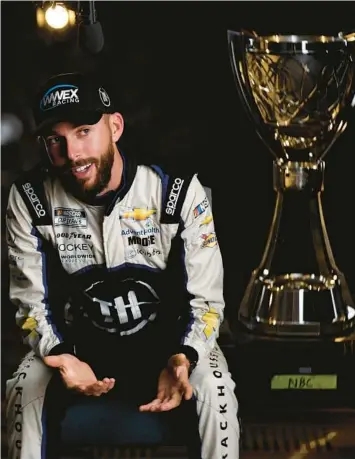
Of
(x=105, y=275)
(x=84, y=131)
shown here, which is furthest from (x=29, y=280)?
(x=84, y=131)

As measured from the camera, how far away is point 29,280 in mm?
1066

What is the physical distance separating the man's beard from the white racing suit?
12mm

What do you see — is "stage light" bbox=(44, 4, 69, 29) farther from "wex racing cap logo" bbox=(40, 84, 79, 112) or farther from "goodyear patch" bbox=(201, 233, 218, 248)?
"goodyear patch" bbox=(201, 233, 218, 248)

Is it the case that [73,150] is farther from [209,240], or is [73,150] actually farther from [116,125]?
[209,240]

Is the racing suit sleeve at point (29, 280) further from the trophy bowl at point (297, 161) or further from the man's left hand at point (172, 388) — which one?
the trophy bowl at point (297, 161)

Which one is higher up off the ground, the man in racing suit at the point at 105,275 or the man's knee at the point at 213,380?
the man in racing suit at the point at 105,275

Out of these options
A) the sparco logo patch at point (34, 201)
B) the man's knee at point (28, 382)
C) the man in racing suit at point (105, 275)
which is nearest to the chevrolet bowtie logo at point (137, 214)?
the man in racing suit at point (105, 275)

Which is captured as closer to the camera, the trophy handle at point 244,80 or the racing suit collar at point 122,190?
the trophy handle at point 244,80

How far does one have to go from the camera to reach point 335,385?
1062 mm

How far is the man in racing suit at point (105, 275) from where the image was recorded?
1028mm

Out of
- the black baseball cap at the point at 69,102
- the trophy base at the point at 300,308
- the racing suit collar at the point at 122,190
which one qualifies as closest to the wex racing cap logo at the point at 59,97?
the black baseball cap at the point at 69,102

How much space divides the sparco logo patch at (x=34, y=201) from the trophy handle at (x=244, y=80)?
0.29 metres

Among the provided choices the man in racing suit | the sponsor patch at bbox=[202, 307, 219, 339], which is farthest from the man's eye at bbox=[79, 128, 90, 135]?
the sponsor patch at bbox=[202, 307, 219, 339]

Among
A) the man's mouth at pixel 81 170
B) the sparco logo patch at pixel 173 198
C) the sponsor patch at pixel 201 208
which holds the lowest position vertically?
the sponsor patch at pixel 201 208
